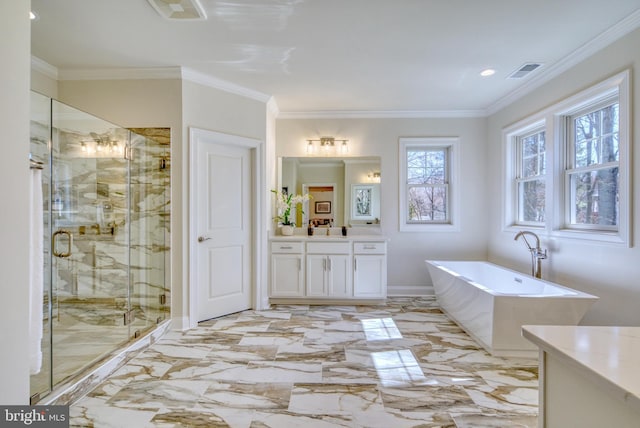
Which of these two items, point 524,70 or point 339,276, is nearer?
point 524,70

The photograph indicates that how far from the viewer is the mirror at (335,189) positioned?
458 centimetres

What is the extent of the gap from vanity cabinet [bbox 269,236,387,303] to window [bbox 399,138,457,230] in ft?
3.39

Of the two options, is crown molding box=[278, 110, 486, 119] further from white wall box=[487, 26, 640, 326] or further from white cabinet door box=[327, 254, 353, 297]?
white cabinet door box=[327, 254, 353, 297]

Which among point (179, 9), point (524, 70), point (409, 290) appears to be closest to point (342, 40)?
point (179, 9)

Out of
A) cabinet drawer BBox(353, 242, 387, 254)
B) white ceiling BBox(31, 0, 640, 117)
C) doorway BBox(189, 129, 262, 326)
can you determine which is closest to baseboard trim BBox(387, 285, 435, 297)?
cabinet drawer BBox(353, 242, 387, 254)

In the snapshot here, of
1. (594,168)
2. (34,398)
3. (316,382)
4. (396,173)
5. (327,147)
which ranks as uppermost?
(327,147)

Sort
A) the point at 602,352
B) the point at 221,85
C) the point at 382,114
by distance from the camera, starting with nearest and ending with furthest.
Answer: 1. the point at 602,352
2. the point at 221,85
3. the point at 382,114

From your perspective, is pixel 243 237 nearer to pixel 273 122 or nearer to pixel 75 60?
pixel 273 122

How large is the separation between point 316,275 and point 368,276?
662mm

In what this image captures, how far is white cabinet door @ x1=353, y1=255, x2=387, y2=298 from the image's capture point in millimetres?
4168

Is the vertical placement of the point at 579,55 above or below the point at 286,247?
above

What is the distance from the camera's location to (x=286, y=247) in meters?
4.16

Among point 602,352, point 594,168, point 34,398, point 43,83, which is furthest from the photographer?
point 43,83

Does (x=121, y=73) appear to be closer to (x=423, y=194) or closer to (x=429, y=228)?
(x=423, y=194)
